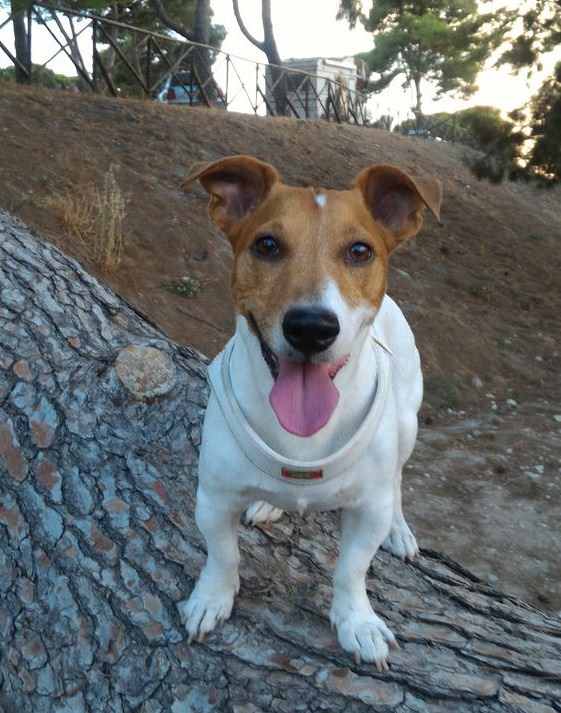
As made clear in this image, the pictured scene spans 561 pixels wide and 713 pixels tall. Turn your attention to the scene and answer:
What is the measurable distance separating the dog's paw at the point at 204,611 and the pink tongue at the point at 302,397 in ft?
2.12

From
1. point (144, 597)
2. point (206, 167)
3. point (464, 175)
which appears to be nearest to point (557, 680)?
point (144, 597)

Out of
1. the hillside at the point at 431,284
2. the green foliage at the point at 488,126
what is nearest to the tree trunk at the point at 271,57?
the hillside at the point at 431,284

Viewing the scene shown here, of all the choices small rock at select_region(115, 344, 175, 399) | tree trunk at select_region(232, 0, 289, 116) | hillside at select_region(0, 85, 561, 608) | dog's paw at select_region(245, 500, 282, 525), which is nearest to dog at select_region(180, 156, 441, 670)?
dog's paw at select_region(245, 500, 282, 525)

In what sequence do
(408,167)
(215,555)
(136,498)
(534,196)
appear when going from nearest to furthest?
(215,555) < (136,498) < (408,167) < (534,196)

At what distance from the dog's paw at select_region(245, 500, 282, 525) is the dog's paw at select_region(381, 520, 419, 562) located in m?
0.47

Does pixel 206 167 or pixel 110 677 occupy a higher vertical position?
pixel 206 167

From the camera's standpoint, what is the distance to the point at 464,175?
17.7 m

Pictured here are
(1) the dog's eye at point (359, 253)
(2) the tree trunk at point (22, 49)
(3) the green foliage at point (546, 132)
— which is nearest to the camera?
(1) the dog's eye at point (359, 253)

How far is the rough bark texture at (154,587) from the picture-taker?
2227 mm

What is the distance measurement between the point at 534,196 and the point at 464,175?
258 centimetres

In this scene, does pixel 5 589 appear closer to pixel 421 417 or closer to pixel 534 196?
pixel 421 417

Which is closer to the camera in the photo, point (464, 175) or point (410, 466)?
point (410, 466)

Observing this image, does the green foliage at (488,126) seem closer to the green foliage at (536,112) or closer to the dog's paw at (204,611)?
the green foliage at (536,112)

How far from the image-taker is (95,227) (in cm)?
776
